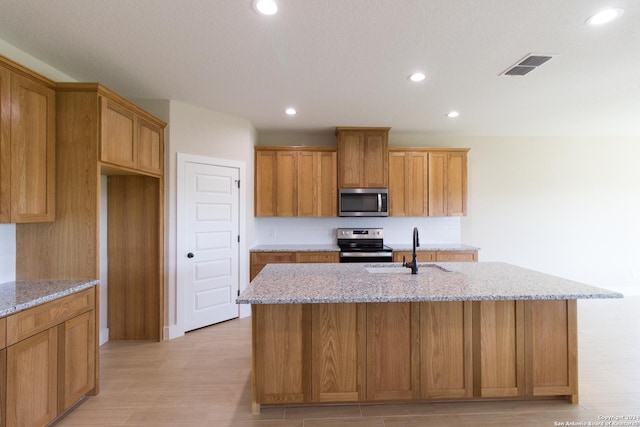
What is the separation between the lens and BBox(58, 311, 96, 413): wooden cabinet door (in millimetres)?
1977

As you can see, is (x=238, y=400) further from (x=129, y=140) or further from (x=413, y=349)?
(x=129, y=140)

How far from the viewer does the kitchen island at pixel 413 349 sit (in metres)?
2.06

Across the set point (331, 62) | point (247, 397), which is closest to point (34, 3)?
point (331, 62)

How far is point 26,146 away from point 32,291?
98 cm

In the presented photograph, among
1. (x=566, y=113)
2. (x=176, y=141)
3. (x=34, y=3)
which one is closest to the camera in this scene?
(x=34, y=3)

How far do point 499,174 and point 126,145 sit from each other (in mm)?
5159

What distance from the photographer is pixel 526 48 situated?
2.28 meters

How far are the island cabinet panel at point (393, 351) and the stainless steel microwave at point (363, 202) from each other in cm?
241

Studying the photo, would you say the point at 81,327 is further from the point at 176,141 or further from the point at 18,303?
the point at 176,141

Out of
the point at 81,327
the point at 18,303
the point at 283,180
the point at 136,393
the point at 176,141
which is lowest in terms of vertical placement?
the point at 136,393

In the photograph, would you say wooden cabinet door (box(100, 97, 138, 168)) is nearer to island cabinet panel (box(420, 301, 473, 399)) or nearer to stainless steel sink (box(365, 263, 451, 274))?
stainless steel sink (box(365, 263, 451, 274))

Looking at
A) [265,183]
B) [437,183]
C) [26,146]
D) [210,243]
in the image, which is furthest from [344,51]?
[437,183]

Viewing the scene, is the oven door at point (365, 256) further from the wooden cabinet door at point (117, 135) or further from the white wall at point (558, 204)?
the wooden cabinet door at point (117, 135)

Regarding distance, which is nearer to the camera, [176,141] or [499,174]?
[176,141]
